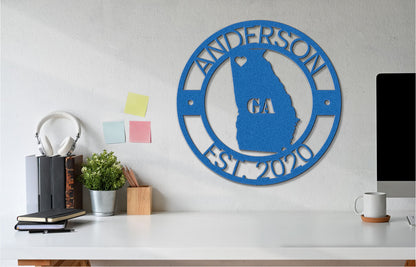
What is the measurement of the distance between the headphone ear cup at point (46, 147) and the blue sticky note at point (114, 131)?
0.25m

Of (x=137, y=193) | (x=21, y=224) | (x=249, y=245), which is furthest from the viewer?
(x=137, y=193)

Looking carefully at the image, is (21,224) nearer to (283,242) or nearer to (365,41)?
(283,242)

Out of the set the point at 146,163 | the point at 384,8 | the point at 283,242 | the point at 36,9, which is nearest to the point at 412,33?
the point at 384,8

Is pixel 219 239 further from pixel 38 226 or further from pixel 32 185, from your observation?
pixel 32 185

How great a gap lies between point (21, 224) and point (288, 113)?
1225mm

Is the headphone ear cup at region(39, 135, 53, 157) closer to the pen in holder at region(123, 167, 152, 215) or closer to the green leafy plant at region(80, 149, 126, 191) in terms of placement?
the green leafy plant at region(80, 149, 126, 191)

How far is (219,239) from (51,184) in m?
0.81

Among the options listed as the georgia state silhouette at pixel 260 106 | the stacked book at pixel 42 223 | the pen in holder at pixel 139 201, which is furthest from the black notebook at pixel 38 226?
the georgia state silhouette at pixel 260 106

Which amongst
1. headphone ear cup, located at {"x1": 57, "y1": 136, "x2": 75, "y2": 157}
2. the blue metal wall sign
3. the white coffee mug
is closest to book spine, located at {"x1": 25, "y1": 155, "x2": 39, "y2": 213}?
headphone ear cup, located at {"x1": 57, "y1": 136, "x2": 75, "y2": 157}

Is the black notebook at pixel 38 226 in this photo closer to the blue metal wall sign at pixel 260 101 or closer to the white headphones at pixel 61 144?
the white headphones at pixel 61 144

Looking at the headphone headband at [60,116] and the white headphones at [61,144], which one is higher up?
the headphone headband at [60,116]

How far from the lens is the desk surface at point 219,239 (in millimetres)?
1679

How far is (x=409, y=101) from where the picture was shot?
195 cm

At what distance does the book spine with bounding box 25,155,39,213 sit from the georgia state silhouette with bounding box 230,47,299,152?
915 mm
